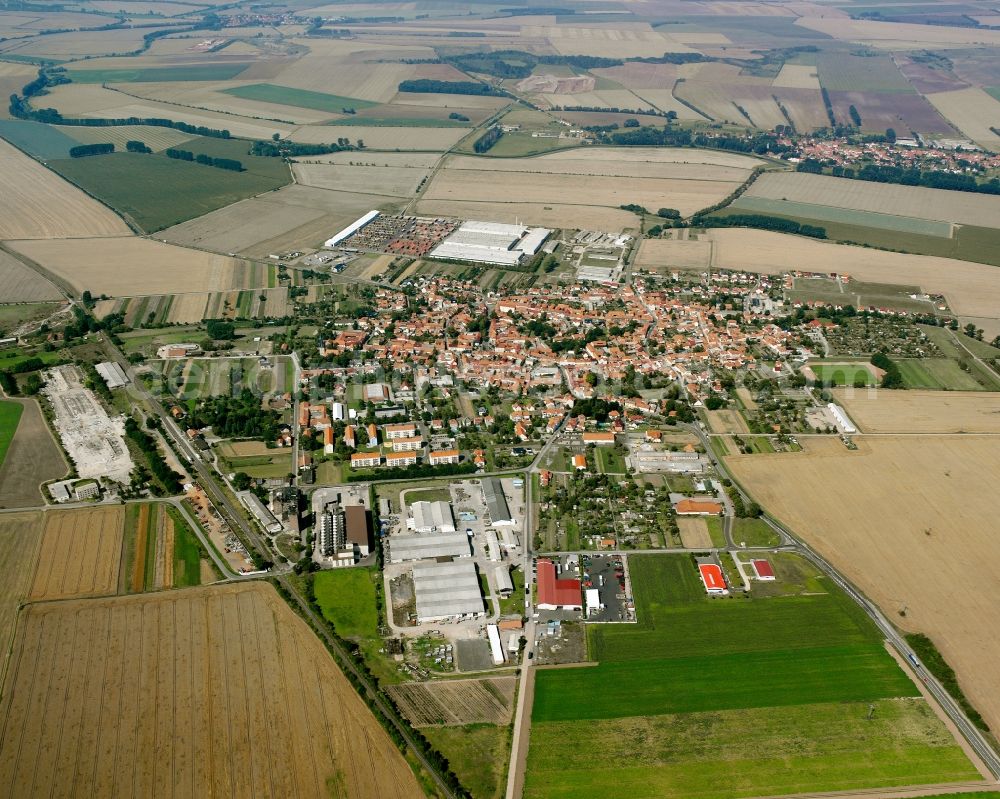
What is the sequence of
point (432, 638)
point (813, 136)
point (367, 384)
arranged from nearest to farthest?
point (432, 638)
point (367, 384)
point (813, 136)

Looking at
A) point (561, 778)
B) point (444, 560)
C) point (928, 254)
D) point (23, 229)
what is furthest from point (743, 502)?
point (23, 229)

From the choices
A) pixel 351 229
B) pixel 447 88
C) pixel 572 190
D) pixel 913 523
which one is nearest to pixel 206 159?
pixel 351 229

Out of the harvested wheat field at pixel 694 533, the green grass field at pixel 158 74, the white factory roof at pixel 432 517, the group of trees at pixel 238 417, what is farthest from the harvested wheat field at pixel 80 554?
the green grass field at pixel 158 74

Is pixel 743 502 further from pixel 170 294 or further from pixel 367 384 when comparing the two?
pixel 170 294

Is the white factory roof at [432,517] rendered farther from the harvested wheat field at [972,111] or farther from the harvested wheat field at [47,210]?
the harvested wheat field at [972,111]

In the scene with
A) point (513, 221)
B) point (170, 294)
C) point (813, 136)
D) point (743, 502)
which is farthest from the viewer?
point (813, 136)

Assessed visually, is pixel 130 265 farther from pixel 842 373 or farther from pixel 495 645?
pixel 842 373

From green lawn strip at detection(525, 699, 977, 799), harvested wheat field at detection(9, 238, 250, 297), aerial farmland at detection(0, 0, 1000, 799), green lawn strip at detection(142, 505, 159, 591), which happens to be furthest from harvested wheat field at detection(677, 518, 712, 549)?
harvested wheat field at detection(9, 238, 250, 297)
